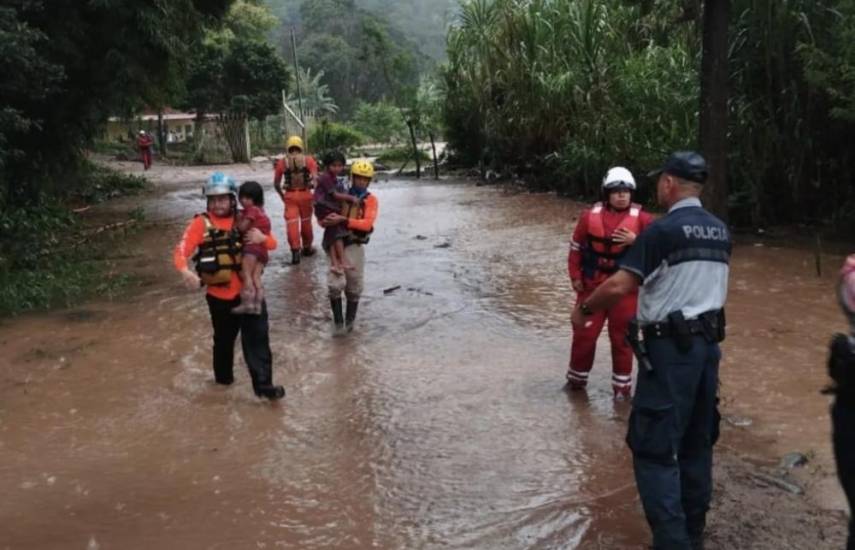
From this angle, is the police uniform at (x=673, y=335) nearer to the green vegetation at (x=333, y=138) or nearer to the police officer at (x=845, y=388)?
the police officer at (x=845, y=388)

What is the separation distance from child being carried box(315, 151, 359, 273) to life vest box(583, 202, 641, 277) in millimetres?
2502

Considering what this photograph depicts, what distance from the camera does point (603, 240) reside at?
216 inches

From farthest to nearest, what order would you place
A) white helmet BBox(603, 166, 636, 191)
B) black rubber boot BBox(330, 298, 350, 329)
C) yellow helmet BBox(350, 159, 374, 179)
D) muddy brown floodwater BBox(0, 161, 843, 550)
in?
black rubber boot BBox(330, 298, 350, 329), yellow helmet BBox(350, 159, 374, 179), white helmet BBox(603, 166, 636, 191), muddy brown floodwater BBox(0, 161, 843, 550)

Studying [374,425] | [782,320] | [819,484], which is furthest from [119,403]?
[782,320]

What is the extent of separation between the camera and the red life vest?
5445 mm

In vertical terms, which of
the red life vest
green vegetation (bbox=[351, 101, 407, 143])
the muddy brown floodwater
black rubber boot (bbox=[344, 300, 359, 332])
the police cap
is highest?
green vegetation (bbox=[351, 101, 407, 143])

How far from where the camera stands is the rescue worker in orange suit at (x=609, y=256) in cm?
543

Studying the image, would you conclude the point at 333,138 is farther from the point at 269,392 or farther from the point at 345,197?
the point at 269,392

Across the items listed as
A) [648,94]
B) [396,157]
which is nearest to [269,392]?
[648,94]

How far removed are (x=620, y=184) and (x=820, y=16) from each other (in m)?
6.86

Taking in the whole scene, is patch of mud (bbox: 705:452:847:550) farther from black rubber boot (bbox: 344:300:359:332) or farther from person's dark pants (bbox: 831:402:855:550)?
black rubber boot (bbox: 344:300:359:332)

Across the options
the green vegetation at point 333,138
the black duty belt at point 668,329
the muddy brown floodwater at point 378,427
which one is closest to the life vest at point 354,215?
the muddy brown floodwater at point 378,427

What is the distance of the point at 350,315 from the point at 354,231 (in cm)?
86

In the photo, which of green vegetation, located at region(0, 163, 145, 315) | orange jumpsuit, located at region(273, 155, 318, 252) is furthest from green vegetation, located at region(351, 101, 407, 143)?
orange jumpsuit, located at region(273, 155, 318, 252)
